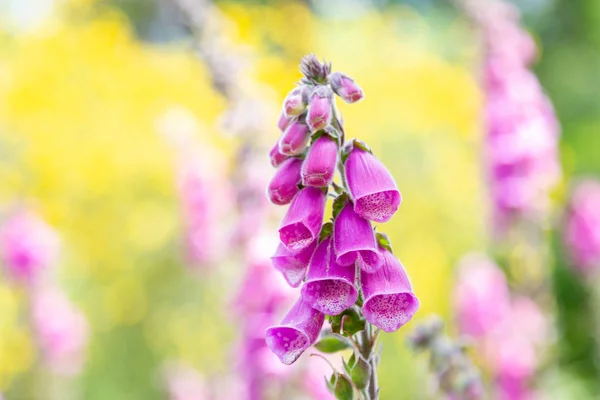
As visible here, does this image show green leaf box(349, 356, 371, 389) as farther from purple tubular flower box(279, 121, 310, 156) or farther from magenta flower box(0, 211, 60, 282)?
magenta flower box(0, 211, 60, 282)

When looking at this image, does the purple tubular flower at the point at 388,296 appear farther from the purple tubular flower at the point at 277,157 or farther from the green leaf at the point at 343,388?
the purple tubular flower at the point at 277,157

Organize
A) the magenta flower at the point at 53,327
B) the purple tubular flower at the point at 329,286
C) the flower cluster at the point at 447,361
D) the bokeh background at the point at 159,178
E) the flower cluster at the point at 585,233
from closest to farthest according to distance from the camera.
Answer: the purple tubular flower at the point at 329,286 < the flower cluster at the point at 447,361 < the magenta flower at the point at 53,327 < the flower cluster at the point at 585,233 < the bokeh background at the point at 159,178

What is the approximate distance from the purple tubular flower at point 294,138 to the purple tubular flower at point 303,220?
65mm

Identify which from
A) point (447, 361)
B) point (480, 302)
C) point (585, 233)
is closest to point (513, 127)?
point (585, 233)

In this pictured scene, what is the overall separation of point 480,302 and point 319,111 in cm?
251

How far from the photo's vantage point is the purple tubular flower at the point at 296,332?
1.05 meters

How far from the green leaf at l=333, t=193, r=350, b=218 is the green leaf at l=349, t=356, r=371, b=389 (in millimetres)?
221

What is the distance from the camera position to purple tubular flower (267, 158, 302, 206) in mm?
1121

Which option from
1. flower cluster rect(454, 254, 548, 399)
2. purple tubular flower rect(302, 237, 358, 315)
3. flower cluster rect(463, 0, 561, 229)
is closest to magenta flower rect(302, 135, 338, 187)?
purple tubular flower rect(302, 237, 358, 315)

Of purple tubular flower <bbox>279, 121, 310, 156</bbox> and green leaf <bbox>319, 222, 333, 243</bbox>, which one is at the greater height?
purple tubular flower <bbox>279, 121, 310, 156</bbox>

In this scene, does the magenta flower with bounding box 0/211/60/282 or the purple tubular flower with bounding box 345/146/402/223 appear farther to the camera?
the magenta flower with bounding box 0/211/60/282

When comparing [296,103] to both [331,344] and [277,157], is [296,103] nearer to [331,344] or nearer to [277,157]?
[277,157]

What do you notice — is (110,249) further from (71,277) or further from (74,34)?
(74,34)

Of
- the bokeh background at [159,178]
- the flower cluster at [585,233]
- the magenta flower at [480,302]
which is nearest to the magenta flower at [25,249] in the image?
the bokeh background at [159,178]
